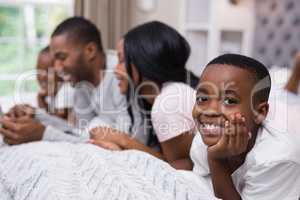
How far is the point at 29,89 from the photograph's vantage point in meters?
2.91

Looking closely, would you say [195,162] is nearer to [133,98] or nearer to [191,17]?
[133,98]

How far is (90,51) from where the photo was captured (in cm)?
179

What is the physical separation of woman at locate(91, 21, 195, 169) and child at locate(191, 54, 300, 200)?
259 millimetres

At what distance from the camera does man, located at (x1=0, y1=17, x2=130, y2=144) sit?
1.57 metres

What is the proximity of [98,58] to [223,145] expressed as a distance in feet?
3.83

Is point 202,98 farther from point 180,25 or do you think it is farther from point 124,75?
point 180,25

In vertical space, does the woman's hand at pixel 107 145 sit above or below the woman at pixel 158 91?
below

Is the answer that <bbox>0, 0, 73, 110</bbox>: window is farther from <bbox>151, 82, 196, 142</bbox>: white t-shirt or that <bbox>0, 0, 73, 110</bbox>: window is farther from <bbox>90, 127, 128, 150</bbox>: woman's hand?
<bbox>151, 82, 196, 142</bbox>: white t-shirt

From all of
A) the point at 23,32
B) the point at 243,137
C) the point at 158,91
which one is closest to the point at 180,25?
the point at 23,32

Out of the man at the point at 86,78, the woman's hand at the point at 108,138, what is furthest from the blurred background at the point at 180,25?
the woman's hand at the point at 108,138

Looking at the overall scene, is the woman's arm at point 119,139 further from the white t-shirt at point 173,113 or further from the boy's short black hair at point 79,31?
the boy's short black hair at point 79,31

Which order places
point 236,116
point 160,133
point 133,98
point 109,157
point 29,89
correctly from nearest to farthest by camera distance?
point 236,116 → point 109,157 → point 160,133 → point 133,98 → point 29,89

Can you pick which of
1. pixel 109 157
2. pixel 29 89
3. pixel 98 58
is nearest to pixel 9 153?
pixel 109 157

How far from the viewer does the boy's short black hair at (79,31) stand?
1741 millimetres
